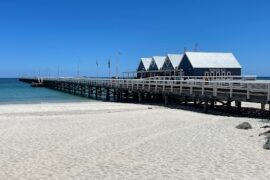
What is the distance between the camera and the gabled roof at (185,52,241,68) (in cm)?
4353

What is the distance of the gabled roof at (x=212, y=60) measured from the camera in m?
43.5

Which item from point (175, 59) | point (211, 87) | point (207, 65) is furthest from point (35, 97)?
point (211, 87)

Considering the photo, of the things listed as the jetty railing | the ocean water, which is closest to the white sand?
the jetty railing

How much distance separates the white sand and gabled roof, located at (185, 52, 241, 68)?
24.4 meters

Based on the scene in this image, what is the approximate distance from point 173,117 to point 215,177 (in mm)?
12177

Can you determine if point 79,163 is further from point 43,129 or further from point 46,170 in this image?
point 43,129

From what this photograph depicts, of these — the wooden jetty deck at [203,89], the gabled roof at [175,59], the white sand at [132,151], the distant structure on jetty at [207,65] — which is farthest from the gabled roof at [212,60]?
the white sand at [132,151]

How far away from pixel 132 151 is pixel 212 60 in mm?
33454

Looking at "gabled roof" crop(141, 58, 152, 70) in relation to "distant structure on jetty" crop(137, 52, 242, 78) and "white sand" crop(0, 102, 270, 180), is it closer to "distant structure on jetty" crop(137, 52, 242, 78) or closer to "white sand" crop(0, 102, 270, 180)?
"distant structure on jetty" crop(137, 52, 242, 78)

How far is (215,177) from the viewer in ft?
31.4

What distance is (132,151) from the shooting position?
12.7m

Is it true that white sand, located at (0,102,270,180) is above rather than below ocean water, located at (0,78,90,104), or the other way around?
above

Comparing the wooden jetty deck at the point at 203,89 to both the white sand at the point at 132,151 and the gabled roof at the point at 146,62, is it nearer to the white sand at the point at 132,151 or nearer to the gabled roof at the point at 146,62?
the white sand at the point at 132,151

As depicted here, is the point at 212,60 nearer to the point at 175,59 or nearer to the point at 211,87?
the point at 175,59
